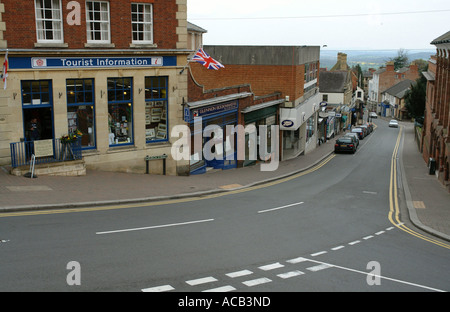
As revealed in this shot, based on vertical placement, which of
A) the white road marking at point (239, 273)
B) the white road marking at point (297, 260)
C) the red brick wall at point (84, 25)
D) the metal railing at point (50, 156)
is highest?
the red brick wall at point (84, 25)

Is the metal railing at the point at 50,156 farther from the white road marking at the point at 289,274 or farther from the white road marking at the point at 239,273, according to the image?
the white road marking at the point at 289,274

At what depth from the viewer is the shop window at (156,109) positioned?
22.0 metres

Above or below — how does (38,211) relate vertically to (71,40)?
below

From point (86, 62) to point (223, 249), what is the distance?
11764 millimetres

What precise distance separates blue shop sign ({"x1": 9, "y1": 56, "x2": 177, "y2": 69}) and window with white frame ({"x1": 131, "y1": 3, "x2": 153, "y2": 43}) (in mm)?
Answer: 981

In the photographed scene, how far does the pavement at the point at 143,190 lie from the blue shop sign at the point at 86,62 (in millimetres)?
4194

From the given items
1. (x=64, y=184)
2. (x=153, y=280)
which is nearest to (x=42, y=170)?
(x=64, y=184)

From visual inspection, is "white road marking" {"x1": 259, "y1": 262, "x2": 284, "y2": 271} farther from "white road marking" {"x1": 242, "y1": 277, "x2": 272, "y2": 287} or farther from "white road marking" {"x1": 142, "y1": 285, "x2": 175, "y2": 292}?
"white road marking" {"x1": 142, "y1": 285, "x2": 175, "y2": 292}

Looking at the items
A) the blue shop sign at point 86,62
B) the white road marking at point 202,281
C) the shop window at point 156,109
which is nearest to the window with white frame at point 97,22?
the blue shop sign at point 86,62

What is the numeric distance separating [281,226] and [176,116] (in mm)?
10101

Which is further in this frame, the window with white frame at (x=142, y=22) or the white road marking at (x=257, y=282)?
the window with white frame at (x=142, y=22)

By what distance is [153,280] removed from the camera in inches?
356

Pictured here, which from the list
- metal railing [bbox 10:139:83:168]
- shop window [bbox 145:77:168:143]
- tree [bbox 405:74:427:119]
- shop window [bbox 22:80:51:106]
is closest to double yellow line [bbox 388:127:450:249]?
shop window [bbox 145:77:168:143]

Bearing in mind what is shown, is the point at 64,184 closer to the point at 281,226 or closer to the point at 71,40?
the point at 71,40
